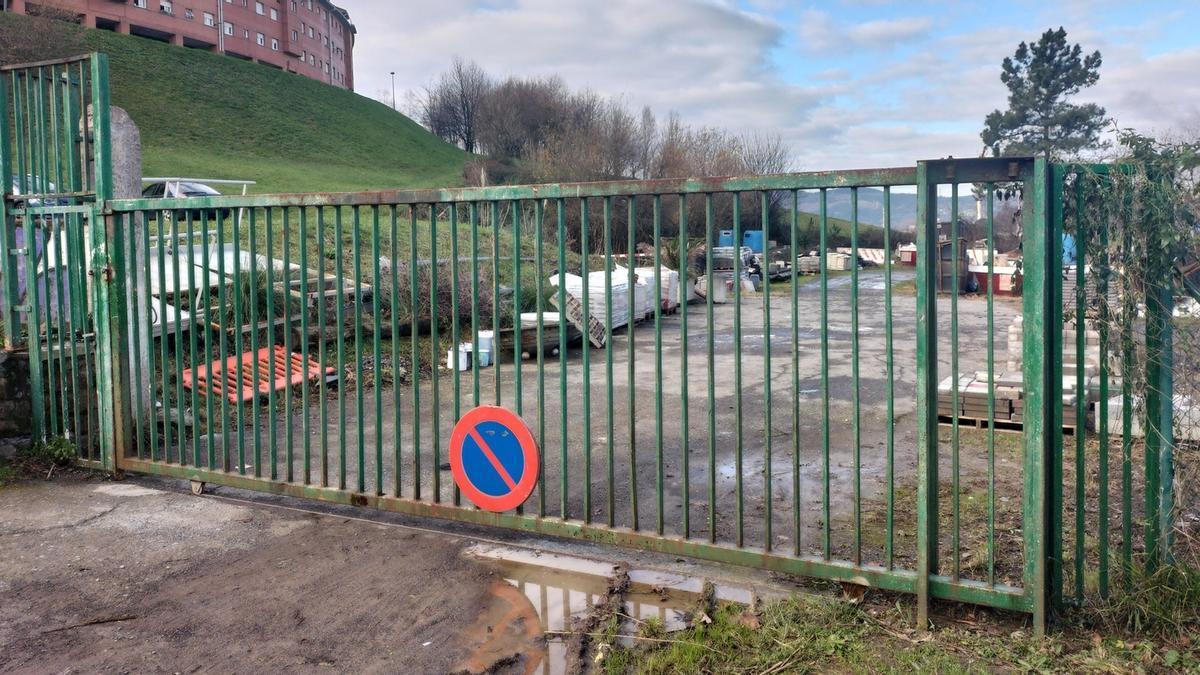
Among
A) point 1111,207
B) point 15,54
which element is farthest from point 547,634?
point 15,54

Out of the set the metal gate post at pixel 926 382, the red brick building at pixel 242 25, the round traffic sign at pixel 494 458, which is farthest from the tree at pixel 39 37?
the metal gate post at pixel 926 382

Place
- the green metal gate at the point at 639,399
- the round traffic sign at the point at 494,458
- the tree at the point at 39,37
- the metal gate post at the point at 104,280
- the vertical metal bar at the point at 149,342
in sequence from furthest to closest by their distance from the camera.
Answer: the tree at the point at 39,37
the metal gate post at the point at 104,280
the vertical metal bar at the point at 149,342
the round traffic sign at the point at 494,458
the green metal gate at the point at 639,399

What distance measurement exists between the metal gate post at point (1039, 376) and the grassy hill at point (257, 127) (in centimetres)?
3192

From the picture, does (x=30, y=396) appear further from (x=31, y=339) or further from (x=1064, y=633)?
(x=1064, y=633)

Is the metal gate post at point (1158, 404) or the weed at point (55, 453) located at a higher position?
the metal gate post at point (1158, 404)

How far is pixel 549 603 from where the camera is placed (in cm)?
404

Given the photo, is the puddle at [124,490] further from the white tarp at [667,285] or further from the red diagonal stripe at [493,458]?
the white tarp at [667,285]

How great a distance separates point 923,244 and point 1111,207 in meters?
0.64

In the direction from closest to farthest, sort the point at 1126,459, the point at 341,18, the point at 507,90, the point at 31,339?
the point at 1126,459
the point at 31,339
the point at 507,90
the point at 341,18

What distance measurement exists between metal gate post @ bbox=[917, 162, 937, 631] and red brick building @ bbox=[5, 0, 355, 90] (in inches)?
1994

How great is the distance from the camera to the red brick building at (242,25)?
2223 inches

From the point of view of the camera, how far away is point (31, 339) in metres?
6.37

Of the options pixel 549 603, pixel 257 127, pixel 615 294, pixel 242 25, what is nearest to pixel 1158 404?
pixel 549 603

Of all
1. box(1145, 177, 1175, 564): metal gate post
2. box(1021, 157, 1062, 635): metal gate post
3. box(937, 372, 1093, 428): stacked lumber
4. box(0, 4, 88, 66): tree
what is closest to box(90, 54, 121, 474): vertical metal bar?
box(1021, 157, 1062, 635): metal gate post
